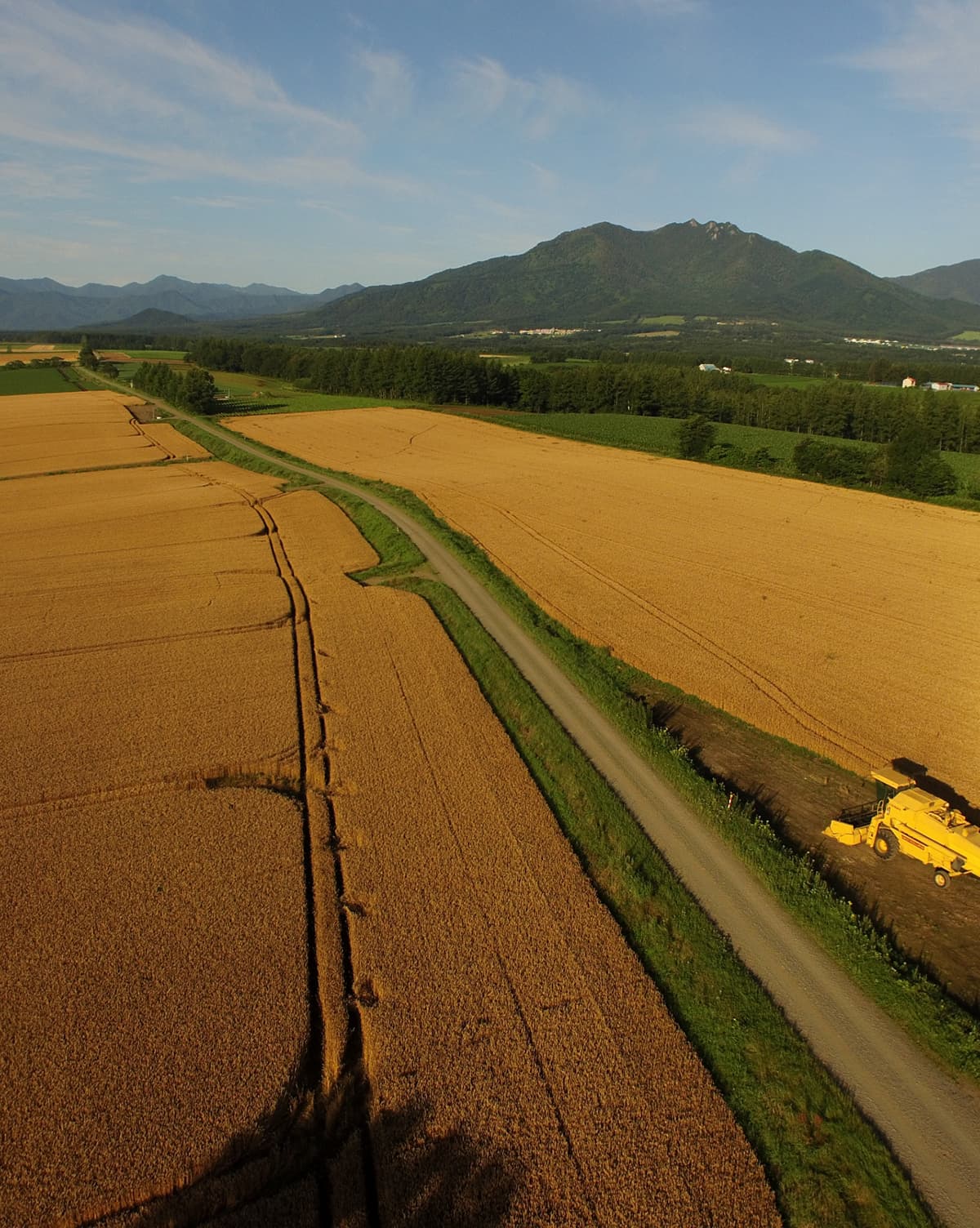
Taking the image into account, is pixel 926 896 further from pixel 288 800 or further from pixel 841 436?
pixel 841 436

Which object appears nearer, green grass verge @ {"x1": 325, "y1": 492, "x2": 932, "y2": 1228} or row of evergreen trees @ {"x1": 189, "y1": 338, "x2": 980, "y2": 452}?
green grass verge @ {"x1": 325, "y1": 492, "x2": 932, "y2": 1228}

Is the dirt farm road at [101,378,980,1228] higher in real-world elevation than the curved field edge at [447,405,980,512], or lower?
lower

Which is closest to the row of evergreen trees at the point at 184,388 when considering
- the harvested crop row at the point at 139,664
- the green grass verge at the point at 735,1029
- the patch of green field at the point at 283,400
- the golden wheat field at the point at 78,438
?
the patch of green field at the point at 283,400

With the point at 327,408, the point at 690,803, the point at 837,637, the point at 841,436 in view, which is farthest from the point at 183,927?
the point at 327,408

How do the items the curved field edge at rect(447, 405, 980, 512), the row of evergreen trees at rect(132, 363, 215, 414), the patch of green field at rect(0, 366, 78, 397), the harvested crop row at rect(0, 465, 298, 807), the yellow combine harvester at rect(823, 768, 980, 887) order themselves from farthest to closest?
the patch of green field at rect(0, 366, 78, 397) < the row of evergreen trees at rect(132, 363, 215, 414) < the curved field edge at rect(447, 405, 980, 512) < the harvested crop row at rect(0, 465, 298, 807) < the yellow combine harvester at rect(823, 768, 980, 887)

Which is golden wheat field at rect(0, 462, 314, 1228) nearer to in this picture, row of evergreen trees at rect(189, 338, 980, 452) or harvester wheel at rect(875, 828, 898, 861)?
harvester wheel at rect(875, 828, 898, 861)

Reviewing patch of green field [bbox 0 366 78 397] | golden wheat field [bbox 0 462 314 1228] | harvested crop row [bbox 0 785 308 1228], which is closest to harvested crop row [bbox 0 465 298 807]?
golden wheat field [bbox 0 462 314 1228]

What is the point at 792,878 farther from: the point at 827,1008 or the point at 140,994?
the point at 140,994
